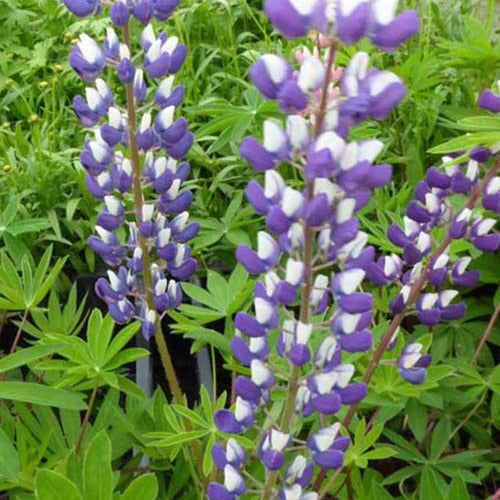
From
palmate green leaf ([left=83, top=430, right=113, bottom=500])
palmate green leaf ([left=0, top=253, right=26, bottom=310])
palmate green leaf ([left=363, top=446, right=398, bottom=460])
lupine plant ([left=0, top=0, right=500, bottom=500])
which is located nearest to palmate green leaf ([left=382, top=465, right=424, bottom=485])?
lupine plant ([left=0, top=0, right=500, bottom=500])

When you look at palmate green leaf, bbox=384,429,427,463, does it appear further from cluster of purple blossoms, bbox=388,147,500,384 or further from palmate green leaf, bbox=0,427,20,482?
palmate green leaf, bbox=0,427,20,482

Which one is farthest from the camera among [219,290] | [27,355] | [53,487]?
[219,290]

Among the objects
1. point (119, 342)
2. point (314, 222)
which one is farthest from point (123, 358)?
point (314, 222)

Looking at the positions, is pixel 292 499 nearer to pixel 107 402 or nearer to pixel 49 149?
pixel 107 402

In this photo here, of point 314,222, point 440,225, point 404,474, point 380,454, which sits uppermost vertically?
point 314,222

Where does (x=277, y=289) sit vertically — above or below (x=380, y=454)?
above

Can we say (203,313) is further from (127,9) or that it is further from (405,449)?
(127,9)
